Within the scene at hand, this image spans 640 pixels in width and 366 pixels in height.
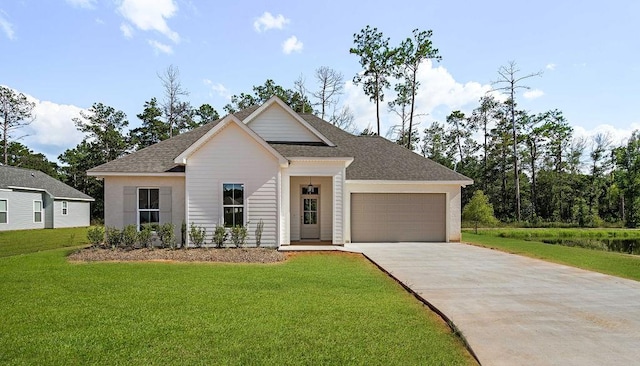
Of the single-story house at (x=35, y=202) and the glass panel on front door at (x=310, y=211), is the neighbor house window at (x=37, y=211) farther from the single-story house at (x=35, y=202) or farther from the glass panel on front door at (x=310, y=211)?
the glass panel on front door at (x=310, y=211)

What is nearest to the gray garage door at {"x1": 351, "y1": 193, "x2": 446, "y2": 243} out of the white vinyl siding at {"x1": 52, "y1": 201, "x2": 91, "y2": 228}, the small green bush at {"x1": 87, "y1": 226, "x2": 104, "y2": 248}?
the small green bush at {"x1": 87, "y1": 226, "x2": 104, "y2": 248}

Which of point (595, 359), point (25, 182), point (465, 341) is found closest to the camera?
point (595, 359)

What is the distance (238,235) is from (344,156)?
15.7ft

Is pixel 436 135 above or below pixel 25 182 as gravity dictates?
above

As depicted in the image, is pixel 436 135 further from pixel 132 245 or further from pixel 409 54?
pixel 132 245

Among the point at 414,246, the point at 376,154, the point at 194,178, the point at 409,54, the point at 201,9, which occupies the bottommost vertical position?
the point at 414,246

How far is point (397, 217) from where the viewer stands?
17.6 m

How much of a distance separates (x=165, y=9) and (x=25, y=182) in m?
20.8

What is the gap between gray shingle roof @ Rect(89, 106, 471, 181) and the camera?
1505 centimetres

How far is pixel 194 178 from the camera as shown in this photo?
14.0 metres

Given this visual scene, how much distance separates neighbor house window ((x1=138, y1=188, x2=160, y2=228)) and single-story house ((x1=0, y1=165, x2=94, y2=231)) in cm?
1725

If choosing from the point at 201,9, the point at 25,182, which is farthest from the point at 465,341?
the point at 25,182

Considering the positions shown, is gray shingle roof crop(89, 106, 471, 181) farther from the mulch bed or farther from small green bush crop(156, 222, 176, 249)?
the mulch bed

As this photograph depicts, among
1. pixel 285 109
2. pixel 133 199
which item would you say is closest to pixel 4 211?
pixel 133 199
